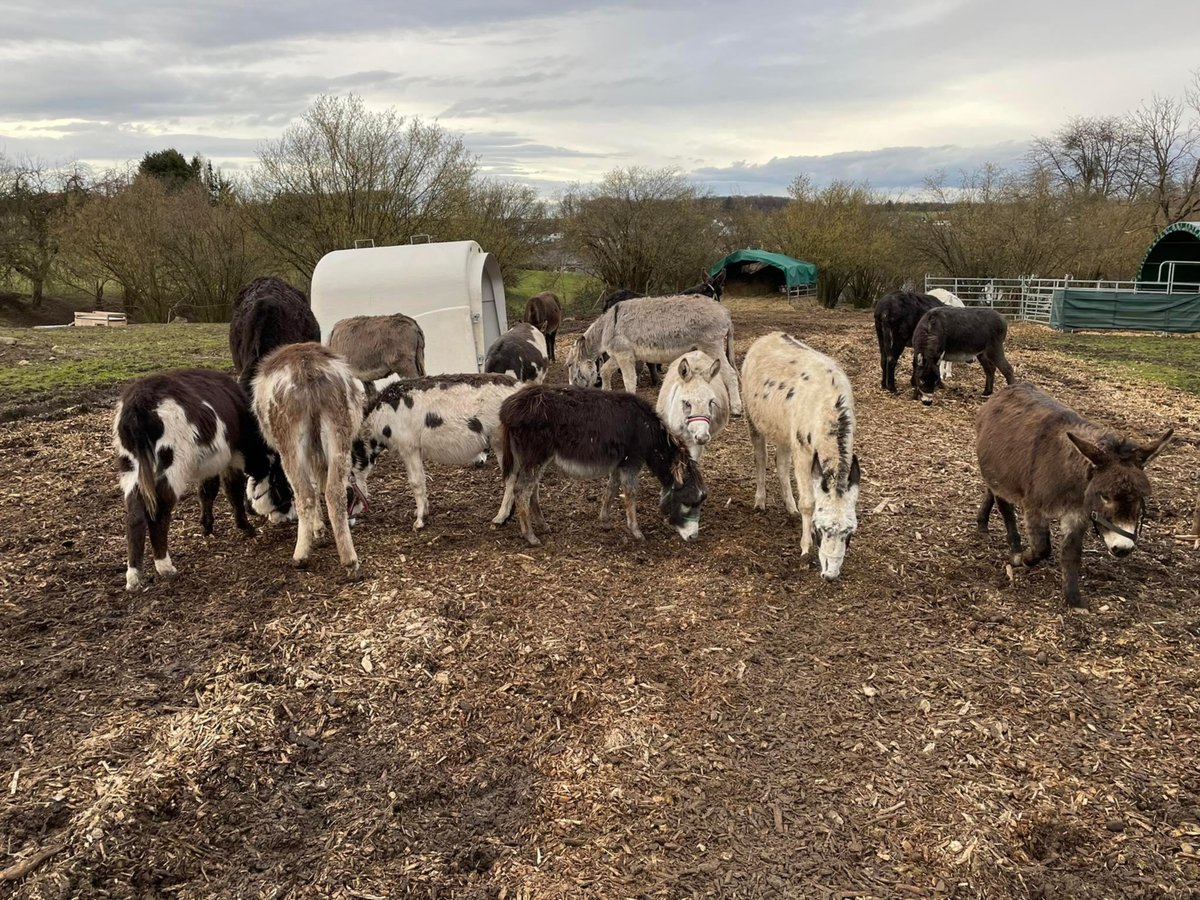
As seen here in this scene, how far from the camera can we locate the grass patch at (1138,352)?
14.2m

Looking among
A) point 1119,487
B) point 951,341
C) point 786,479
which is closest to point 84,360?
point 786,479

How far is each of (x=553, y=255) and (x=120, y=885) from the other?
34169mm

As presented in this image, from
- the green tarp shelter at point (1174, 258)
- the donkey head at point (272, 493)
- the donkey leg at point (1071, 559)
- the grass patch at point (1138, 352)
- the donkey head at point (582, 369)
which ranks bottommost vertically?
the donkey leg at point (1071, 559)

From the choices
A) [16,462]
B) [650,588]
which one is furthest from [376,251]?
[650,588]

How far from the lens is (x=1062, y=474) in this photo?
504 cm

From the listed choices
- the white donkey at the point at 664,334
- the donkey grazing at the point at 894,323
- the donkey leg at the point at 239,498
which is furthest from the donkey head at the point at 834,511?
the donkey grazing at the point at 894,323

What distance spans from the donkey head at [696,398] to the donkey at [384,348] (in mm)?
4703

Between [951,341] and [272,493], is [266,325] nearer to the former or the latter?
[272,493]

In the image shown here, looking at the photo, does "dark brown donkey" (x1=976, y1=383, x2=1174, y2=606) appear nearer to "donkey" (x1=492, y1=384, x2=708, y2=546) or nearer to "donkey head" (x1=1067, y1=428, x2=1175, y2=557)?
"donkey head" (x1=1067, y1=428, x2=1175, y2=557)

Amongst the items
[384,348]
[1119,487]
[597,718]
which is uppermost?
[384,348]

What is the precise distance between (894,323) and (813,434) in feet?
27.9

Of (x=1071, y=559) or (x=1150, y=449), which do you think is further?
(x=1071, y=559)

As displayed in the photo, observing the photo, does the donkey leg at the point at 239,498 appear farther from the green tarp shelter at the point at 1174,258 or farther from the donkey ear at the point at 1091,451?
the green tarp shelter at the point at 1174,258

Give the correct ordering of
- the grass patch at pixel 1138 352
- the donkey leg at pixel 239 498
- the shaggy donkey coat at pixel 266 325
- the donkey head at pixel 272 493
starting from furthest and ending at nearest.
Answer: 1. the grass patch at pixel 1138 352
2. the shaggy donkey coat at pixel 266 325
3. the donkey head at pixel 272 493
4. the donkey leg at pixel 239 498
